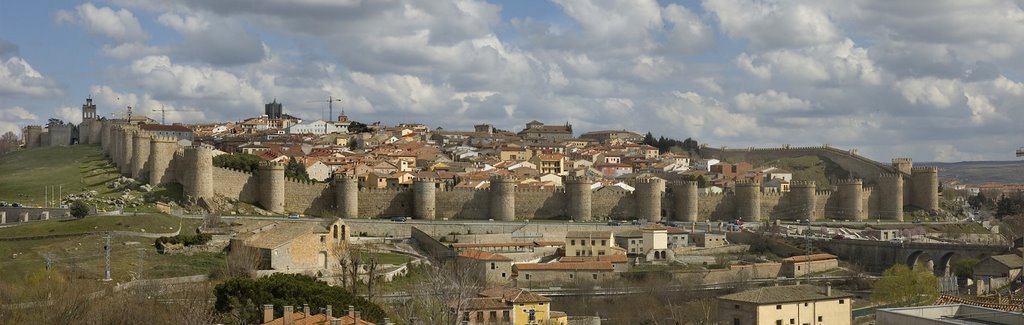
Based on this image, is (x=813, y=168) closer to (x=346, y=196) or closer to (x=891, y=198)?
(x=891, y=198)

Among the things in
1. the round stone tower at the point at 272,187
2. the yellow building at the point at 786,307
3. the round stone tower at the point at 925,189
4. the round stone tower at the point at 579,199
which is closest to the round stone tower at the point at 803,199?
the round stone tower at the point at 925,189

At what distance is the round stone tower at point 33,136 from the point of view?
72.4 metres

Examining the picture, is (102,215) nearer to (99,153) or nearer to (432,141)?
(99,153)

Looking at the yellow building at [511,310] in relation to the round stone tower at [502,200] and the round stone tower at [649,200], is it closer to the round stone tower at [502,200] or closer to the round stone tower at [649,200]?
the round stone tower at [502,200]

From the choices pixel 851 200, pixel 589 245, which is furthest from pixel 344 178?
pixel 851 200

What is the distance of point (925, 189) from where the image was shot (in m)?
67.1

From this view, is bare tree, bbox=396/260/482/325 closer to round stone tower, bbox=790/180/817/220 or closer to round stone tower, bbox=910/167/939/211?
round stone tower, bbox=790/180/817/220

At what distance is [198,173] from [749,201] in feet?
85.5

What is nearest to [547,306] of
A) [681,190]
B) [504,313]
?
[504,313]

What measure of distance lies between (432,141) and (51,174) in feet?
140

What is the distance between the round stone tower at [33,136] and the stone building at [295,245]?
33449mm

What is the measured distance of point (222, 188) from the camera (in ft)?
166

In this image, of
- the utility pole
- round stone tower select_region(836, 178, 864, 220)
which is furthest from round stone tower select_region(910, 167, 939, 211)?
the utility pole

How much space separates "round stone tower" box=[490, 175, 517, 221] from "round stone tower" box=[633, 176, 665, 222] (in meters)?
6.33
